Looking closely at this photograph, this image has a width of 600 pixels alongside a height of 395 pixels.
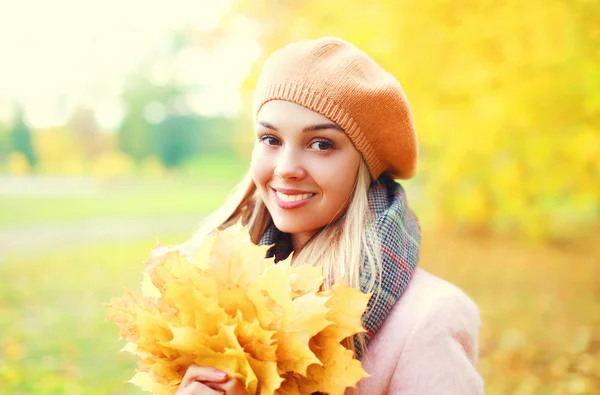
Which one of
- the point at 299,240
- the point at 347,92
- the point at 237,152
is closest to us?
the point at 347,92

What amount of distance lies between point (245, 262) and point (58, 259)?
611 centimetres

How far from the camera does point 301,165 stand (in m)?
1.53

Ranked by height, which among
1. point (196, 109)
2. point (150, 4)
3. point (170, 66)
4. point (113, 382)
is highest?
point (150, 4)

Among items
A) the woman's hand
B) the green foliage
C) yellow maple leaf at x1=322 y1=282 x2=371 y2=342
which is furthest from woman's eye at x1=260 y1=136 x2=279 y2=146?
the green foliage

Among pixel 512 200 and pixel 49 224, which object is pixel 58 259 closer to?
pixel 49 224

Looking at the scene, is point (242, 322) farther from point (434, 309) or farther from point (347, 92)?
point (347, 92)

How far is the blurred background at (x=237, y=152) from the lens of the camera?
378cm

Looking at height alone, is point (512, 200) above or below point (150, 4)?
below

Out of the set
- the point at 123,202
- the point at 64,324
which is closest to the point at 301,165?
the point at 64,324

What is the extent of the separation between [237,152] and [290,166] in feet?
18.8

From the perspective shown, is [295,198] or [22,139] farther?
[22,139]

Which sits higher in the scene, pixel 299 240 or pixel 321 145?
pixel 321 145

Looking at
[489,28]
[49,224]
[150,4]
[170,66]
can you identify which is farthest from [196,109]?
[489,28]

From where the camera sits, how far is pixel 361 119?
1.54 metres
